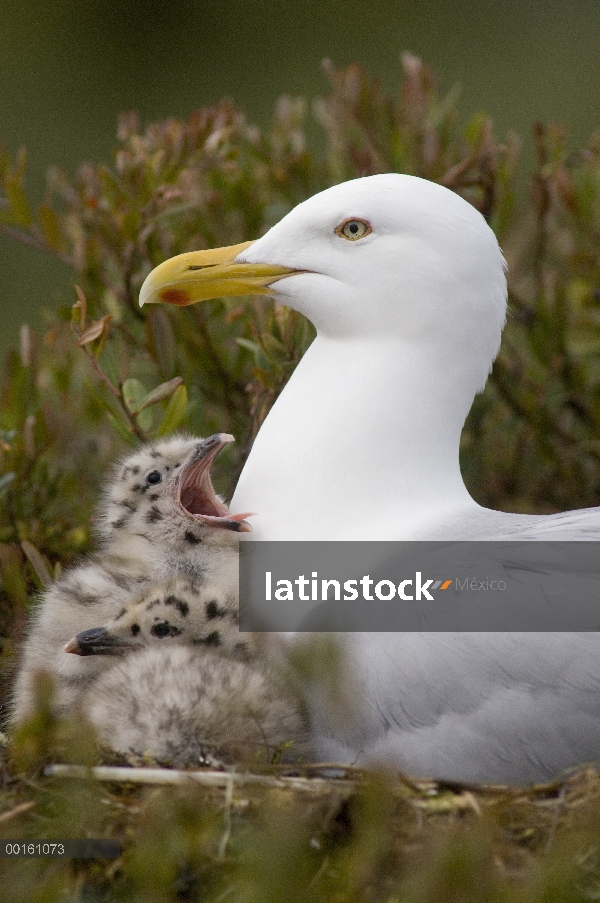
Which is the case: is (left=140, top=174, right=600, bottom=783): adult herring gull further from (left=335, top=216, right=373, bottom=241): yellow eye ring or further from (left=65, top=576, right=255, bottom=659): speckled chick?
(left=65, top=576, right=255, bottom=659): speckled chick

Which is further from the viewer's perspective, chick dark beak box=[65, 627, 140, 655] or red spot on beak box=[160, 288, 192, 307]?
red spot on beak box=[160, 288, 192, 307]

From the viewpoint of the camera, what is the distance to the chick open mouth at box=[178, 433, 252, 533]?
8.98 ft

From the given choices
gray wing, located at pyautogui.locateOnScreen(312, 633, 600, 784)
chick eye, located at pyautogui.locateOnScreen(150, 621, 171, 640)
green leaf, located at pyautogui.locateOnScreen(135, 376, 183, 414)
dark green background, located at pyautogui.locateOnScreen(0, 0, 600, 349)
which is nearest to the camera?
gray wing, located at pyautogui.locateOnScreen(312, 633, 600, 784)

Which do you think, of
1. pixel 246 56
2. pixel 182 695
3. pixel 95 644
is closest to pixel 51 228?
pixel 95 644

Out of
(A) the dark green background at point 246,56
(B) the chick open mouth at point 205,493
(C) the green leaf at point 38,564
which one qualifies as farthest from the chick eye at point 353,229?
(A) the dark green background at point 246,56

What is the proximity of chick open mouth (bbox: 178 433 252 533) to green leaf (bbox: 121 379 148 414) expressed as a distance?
27 cm

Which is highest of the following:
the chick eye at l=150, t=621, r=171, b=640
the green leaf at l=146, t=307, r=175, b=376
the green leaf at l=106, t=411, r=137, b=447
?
the green leaf at l=146, t=307, r=175, b=376

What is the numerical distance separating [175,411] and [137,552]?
1.38ft

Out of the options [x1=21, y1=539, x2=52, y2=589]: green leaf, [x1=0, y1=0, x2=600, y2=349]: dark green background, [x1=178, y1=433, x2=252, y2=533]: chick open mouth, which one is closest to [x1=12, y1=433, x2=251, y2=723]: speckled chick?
[x1=178, y1=433, x2=252, y2=533]: chick open mouth

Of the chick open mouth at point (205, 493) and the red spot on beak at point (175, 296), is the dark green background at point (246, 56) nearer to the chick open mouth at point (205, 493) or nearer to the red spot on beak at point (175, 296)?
the red spot on beak at point (175, 296)

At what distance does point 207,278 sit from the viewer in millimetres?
2896

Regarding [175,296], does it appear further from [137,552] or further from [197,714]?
[197,714]

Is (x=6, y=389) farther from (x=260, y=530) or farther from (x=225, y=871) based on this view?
(x=225, y=871)

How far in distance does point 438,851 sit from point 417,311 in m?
1.25
